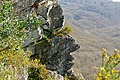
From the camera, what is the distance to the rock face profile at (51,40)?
21711 mm

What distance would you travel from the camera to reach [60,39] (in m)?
25.8

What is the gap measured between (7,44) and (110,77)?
645 cm

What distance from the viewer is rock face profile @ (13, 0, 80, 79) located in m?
21.7

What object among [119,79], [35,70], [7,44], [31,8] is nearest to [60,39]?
[31,8]

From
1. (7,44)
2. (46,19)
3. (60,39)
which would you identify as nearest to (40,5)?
(46,19)

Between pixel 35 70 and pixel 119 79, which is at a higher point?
pixel 119 79

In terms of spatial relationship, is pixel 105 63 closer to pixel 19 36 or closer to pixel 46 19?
pixel 19 36

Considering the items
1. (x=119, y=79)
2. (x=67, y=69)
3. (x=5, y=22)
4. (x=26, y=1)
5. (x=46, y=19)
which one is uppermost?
(x=119, y=79)

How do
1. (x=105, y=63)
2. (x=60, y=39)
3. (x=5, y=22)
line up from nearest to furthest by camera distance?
(x=105, y=63)
(x=5, y=22)
(x=60, y=39)

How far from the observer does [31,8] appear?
70.5 feet

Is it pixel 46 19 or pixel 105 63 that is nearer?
pixel 105 63

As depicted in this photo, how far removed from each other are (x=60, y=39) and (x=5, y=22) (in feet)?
56.9

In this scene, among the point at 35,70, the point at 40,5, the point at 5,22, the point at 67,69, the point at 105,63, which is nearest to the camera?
the point at 105,63

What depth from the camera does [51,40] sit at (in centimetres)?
2491
